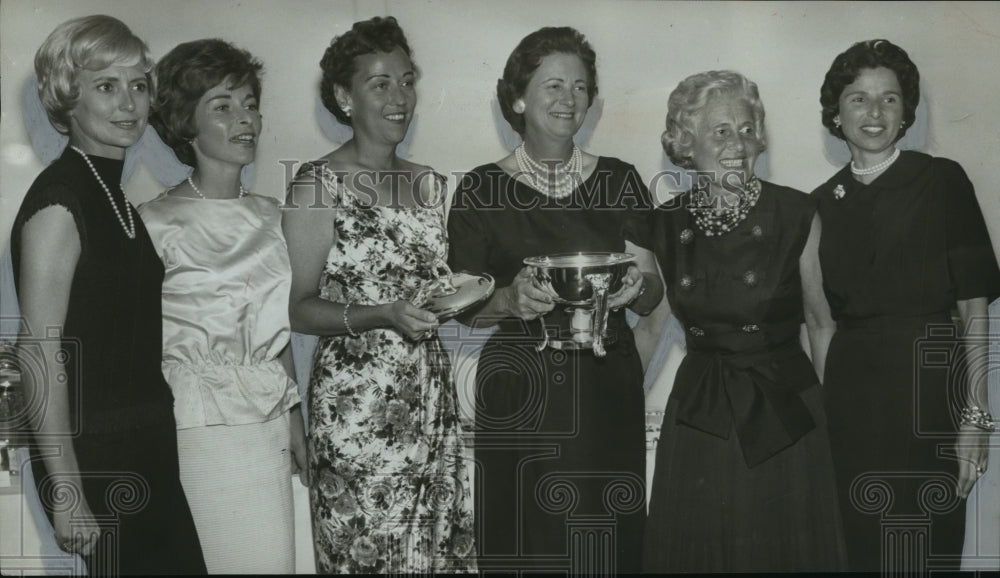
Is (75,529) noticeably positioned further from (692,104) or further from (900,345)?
(900,345)

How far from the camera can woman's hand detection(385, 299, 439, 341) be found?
279 centimetres

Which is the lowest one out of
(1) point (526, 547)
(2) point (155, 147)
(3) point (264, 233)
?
(1) point (526, 547)

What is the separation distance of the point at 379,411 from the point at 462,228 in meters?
0.64

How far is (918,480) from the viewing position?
3309 mm

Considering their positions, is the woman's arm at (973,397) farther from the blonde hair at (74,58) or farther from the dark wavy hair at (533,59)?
the blonde hair at (74,58)

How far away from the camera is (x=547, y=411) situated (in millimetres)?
3182

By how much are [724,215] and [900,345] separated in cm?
73

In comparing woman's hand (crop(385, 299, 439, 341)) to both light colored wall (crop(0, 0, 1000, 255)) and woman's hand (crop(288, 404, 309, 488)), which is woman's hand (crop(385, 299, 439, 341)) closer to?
woman's hand (crop(288, 404, 309, 488))

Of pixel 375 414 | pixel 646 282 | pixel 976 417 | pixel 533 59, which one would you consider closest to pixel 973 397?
pixel 976 417

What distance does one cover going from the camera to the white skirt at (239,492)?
115 inches

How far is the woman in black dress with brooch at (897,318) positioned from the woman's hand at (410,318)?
1.34 m

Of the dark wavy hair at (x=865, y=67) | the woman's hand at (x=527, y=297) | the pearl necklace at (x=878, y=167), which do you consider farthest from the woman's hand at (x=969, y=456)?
the woman's hand at (x=527, y=297)

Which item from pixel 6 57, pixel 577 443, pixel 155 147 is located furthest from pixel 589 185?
pixel 6 57

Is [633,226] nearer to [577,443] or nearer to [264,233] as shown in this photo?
[577,443]
